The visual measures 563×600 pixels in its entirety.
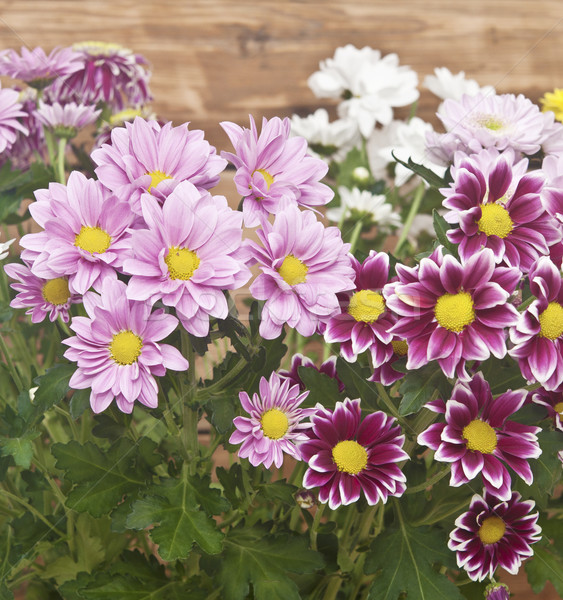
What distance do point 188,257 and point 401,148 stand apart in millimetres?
328

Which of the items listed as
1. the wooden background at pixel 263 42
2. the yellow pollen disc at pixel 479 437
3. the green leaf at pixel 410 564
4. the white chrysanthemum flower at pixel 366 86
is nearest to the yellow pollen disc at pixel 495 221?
the yellow pollen disc at pixel 479 437

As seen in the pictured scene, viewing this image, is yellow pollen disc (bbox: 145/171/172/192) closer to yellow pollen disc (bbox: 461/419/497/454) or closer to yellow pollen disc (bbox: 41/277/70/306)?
yellow pollen disc (bbox: 41/277/70/306)

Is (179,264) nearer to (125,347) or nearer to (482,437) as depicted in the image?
(125,347)

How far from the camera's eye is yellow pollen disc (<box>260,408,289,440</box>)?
0.41 meters

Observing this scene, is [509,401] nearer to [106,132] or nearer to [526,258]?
[526,258]

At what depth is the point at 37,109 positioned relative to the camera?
23.3 inches

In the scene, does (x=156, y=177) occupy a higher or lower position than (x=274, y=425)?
higher

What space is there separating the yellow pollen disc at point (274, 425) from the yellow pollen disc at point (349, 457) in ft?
0.10

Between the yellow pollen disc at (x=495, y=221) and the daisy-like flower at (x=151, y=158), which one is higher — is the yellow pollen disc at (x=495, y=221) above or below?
below

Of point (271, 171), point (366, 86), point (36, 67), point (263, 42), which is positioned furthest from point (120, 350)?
point (263, 42)

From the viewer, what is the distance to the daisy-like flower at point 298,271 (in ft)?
1.19

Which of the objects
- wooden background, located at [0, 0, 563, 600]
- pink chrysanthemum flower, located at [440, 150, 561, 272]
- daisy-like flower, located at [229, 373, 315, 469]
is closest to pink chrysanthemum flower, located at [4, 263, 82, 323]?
daisy-like flower, located at [229, 373, 315, 469]

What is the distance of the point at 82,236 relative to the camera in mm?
362

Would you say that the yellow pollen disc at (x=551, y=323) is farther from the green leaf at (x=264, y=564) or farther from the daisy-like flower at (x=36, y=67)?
the daisy-like flower at (x=36, y=67)
